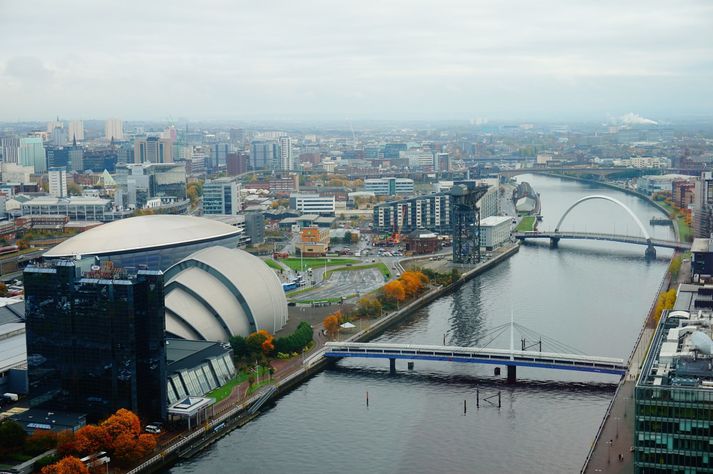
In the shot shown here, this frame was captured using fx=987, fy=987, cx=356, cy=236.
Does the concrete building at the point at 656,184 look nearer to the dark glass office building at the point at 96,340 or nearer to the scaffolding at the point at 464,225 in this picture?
the scaffolding at the point at 464,225

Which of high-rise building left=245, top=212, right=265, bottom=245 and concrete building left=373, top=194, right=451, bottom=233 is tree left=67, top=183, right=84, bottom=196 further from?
concrete building left=373, top=194, right=451, bottom=233

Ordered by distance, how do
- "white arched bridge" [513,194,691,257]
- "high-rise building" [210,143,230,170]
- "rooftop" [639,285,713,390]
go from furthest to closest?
"high-rise building" [210,143,230,170]
"white arched bridge" [513,194,691,257]
"rooftop" [639,285,713,390]

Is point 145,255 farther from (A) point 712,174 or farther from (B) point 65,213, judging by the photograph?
(A) point 712,174

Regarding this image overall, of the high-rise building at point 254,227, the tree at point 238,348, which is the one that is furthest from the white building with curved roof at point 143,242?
the high-rise building at point 254,227

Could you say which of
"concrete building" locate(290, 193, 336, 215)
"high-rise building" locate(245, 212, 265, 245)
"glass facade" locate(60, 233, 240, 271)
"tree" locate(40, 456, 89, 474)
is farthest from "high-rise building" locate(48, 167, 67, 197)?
"tree" locate(40, 456, 89, 474)

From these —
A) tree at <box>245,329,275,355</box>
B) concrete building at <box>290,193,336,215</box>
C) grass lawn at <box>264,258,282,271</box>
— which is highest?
concrete building at <box>290,193,336,215</box>
